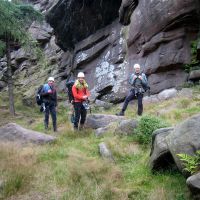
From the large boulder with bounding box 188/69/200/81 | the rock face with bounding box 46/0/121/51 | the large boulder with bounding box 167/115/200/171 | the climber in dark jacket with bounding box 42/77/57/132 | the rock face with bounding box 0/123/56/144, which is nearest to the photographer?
the large boulder with bounding box 167/115/200/171

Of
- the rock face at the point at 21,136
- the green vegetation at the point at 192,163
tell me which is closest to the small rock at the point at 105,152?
the rock face at the point at 21,136

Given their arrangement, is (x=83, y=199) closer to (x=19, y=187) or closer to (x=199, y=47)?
(x=19, y=187)

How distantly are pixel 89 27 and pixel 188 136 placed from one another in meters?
20.7

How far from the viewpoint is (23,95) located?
29.9 metres

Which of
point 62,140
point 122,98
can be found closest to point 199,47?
point 122,98

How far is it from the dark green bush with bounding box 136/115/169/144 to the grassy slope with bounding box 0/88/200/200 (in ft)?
0.87

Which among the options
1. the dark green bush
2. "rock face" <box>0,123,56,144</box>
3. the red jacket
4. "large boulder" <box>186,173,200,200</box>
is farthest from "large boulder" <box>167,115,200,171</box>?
the red jacket

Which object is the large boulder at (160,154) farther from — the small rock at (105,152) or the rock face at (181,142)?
the small rock at (105,152)

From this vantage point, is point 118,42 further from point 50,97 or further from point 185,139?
point 185,139

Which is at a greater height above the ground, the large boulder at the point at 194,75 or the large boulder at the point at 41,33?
the large boulder at the point at 41,33

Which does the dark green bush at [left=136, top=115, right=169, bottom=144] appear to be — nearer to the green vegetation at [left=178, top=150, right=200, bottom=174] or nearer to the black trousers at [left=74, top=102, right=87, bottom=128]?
the black trousers at [left=74, top=102, right=87, bottom=128]

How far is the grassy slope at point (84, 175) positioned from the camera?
6.94 m

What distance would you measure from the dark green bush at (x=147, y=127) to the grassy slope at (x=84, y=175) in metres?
0.27

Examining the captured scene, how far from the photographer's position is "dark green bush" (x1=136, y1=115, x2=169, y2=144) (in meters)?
10.1
